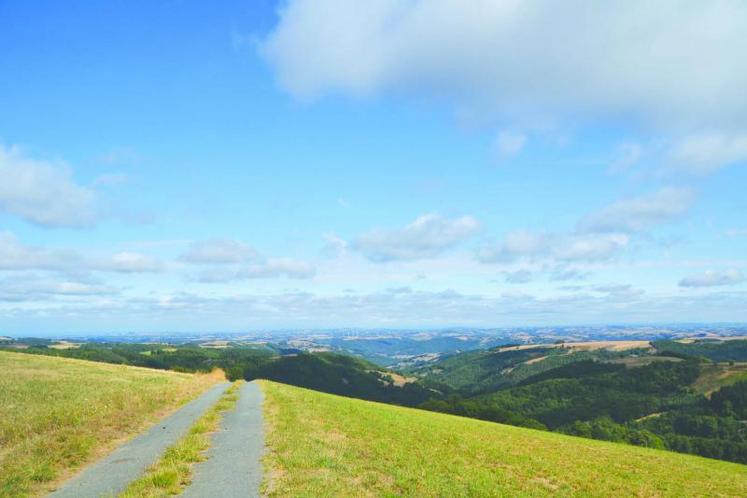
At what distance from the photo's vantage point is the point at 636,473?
2192 centimetres

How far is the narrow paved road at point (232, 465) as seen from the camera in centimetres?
1382

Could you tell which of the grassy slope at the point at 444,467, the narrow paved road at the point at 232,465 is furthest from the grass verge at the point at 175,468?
the grassy slope at the point at 444,467

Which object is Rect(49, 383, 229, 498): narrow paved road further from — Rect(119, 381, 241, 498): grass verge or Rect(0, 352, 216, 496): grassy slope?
Rect(0, 352, 216, 496): grassy slope

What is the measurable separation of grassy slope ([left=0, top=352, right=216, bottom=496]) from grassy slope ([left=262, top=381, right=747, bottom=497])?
7.49 m

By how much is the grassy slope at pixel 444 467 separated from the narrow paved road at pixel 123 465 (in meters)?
4.55

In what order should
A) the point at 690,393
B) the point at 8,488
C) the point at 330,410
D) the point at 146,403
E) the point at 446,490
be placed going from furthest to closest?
the point at 690,393
the point at 330,410
the point at 146,403
the point at 446,490
the point at 8,488

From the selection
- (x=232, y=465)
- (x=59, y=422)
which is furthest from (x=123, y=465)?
(x=59, y=422)

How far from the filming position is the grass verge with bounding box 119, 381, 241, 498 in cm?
1356

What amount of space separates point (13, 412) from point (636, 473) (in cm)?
3308

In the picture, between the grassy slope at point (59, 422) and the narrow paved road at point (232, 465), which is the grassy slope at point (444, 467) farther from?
the grassy slope at point (59, 422)

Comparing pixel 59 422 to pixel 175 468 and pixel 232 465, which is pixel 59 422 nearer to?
→ pixel 175 468

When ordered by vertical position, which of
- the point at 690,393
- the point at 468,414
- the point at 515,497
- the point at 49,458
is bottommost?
the point at 690,393

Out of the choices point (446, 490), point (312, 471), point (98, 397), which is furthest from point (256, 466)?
point (98, 397)

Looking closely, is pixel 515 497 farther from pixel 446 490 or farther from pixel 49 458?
pixel 49 458
